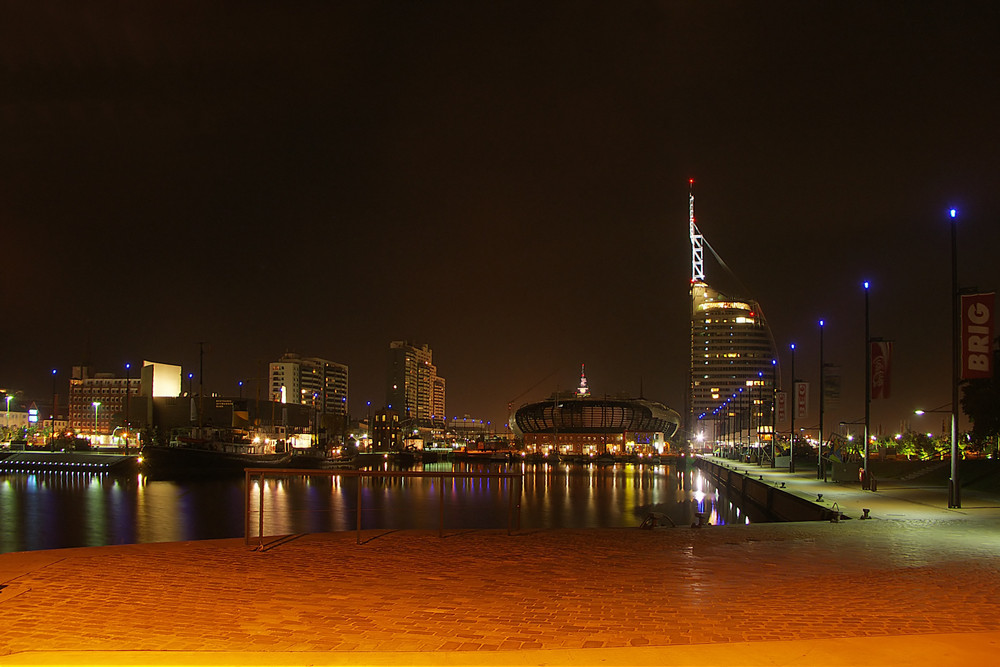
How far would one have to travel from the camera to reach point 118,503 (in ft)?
173

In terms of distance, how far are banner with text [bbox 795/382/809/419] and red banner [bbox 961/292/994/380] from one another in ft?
98.0

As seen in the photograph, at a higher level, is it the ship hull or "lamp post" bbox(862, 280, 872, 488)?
"lamp post" bbox(862, 280, 872, 488)

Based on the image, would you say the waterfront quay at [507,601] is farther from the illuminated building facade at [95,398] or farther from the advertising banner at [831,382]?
the illuminated building facade at [95,398]

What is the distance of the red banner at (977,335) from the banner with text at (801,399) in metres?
29.9

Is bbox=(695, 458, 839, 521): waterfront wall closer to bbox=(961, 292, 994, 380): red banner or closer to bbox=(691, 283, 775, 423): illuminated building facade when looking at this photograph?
bbox=(961, 292, 994, 380): red banner

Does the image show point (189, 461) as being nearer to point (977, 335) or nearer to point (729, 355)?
point (977, 335)

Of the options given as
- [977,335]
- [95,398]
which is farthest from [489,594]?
[95,398]

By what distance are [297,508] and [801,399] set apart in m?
32.5

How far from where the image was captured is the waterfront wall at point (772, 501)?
24.1 metres

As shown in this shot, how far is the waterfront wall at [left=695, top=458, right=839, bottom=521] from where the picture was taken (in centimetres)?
2406

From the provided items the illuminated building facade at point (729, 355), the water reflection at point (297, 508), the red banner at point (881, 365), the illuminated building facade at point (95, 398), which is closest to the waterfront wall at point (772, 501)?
the water reflection at point (297, 508)

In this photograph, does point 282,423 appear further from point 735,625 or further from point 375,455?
point 735,625

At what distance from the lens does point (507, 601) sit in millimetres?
8547

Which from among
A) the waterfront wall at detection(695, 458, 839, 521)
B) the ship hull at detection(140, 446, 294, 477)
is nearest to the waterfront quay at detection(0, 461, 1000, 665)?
the waterfront wall at detection(695, 458, 839, 521)
